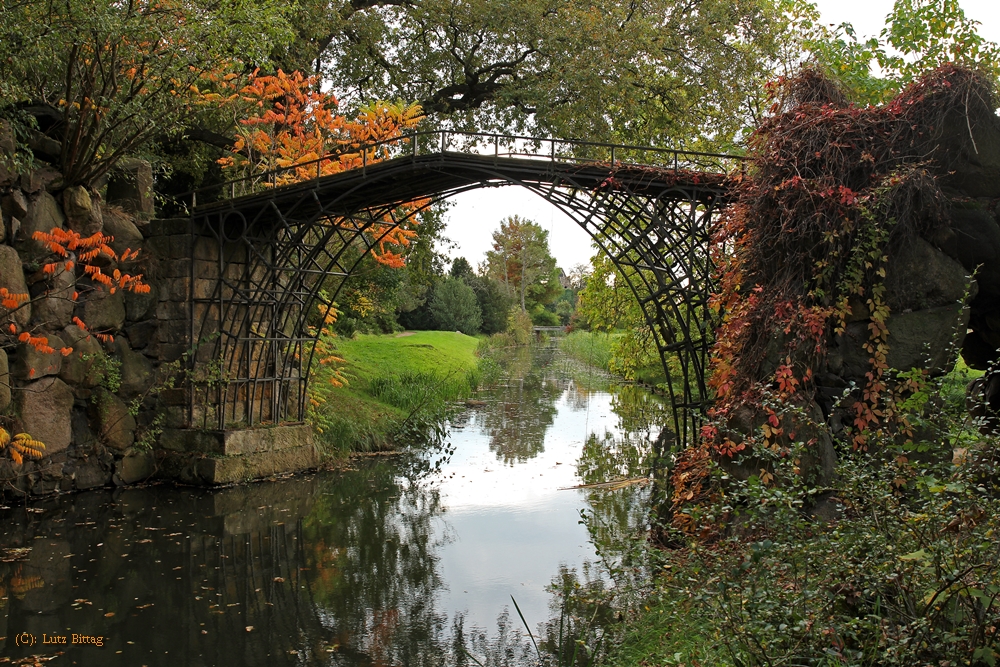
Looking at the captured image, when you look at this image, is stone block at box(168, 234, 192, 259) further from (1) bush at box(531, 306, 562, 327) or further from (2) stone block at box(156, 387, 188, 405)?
(1) bush at box(531, 306, 562, 327)

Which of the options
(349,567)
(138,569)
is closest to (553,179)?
(349,567)

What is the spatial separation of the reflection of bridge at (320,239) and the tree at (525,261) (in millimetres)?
47007

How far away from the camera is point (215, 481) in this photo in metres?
11.5

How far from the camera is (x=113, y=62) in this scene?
9328 mm

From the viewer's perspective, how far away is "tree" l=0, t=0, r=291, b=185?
28.5 feet

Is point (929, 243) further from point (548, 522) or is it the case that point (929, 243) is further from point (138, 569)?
point (138, 569)

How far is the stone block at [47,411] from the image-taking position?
10.3m

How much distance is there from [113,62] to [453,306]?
32620 millimetres

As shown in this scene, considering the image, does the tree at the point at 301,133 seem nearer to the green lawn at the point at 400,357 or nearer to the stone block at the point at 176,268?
the stone block at the point at 176,268

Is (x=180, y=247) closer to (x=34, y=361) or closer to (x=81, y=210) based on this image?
(x=81, y=210)

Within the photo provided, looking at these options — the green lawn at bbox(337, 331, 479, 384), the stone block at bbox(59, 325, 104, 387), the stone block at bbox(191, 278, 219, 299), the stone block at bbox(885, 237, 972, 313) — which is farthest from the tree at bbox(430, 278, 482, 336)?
the stone block at bbox(885, 237, 972, 313)

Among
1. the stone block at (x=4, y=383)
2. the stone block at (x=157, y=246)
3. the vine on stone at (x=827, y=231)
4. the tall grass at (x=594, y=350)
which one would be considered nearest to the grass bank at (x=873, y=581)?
the vine on stone at (x=827, y=231)

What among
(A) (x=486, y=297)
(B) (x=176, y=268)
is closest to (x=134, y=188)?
(B) (x=176, y=268)

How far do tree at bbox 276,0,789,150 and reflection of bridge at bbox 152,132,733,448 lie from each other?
1272 mm
